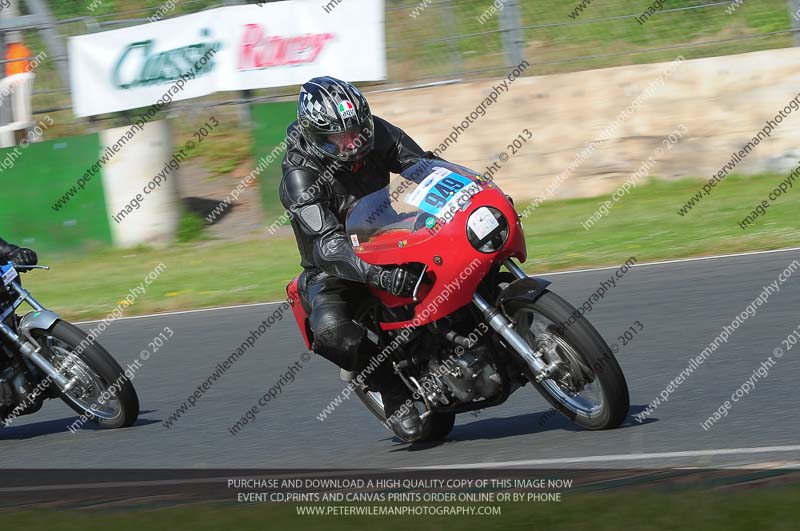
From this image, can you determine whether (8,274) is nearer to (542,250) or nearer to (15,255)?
(15,255)

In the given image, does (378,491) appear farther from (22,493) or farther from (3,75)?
(3,75)

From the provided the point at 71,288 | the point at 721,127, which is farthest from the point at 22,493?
the point at 721,127

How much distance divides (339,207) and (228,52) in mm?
9639

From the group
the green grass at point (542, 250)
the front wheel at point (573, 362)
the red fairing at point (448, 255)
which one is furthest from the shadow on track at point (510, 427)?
the green grass at point (542, 250)

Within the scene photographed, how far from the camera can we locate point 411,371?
19.6ft

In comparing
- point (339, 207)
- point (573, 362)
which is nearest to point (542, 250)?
point (339, 207)

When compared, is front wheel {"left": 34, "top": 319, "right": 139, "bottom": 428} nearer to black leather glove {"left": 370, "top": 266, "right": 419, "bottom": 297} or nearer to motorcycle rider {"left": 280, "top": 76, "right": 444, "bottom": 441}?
motorcycle rider {"left": 280, "top": 76, "right": 444, "bottom": 441}

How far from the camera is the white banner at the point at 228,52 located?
14844 millimetres

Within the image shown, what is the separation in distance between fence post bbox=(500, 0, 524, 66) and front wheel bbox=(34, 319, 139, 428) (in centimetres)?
913

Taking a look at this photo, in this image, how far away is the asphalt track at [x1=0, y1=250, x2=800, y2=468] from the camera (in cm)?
551

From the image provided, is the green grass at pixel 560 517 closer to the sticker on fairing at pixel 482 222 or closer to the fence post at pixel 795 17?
the sticker on fairing at pixel 482 222

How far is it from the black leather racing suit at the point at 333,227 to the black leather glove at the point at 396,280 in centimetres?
4

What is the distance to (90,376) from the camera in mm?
7148

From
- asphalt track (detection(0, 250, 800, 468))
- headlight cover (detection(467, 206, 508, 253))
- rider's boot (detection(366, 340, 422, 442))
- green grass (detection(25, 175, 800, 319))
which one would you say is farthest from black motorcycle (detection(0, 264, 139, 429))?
green grass (detection(25, 175, 800, 319))
